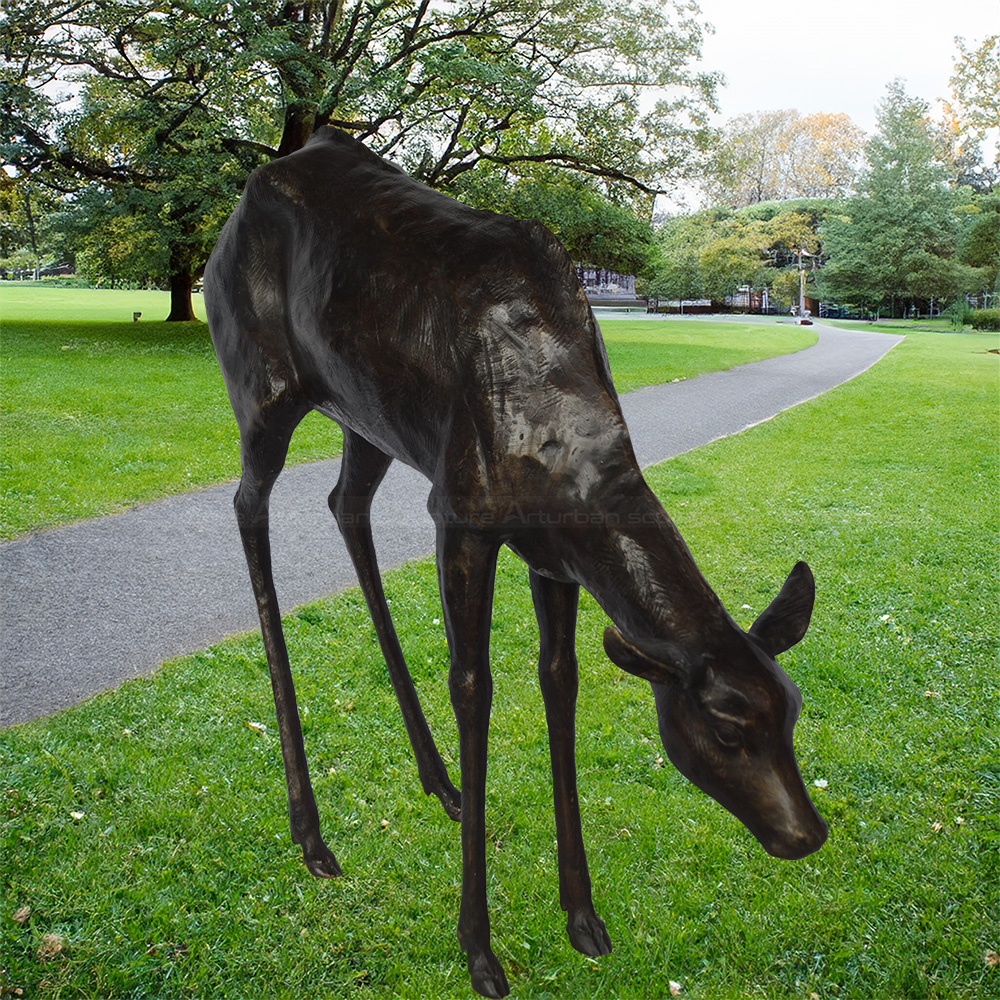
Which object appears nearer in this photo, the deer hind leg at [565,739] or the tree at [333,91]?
the deer hind leg at [565,739]

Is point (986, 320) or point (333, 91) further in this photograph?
point (986, 320)

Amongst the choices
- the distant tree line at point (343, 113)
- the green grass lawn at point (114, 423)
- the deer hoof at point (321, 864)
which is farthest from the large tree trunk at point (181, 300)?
the deer hoof at point (321, 864)

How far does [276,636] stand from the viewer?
2.94 meters

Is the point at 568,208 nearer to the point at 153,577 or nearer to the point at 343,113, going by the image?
the point at 343,113

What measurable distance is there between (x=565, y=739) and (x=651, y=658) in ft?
2.48

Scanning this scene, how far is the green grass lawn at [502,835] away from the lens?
324 centimetres

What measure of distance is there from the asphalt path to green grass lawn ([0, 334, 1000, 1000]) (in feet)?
1.51

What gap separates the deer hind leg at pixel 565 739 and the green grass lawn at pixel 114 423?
278 inches

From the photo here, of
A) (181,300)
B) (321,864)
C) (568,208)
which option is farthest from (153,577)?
(181,300)

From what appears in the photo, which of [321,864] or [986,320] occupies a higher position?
[986,320]

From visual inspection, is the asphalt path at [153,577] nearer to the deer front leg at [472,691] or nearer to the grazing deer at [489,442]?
the grazing deer at [489,442]

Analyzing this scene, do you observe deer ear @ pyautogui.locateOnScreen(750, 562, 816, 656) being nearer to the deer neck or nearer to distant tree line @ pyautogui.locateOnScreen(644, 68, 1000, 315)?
the deer neck

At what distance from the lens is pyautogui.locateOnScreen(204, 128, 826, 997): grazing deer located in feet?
6.54

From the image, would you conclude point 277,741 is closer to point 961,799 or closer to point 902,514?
point 961,799
